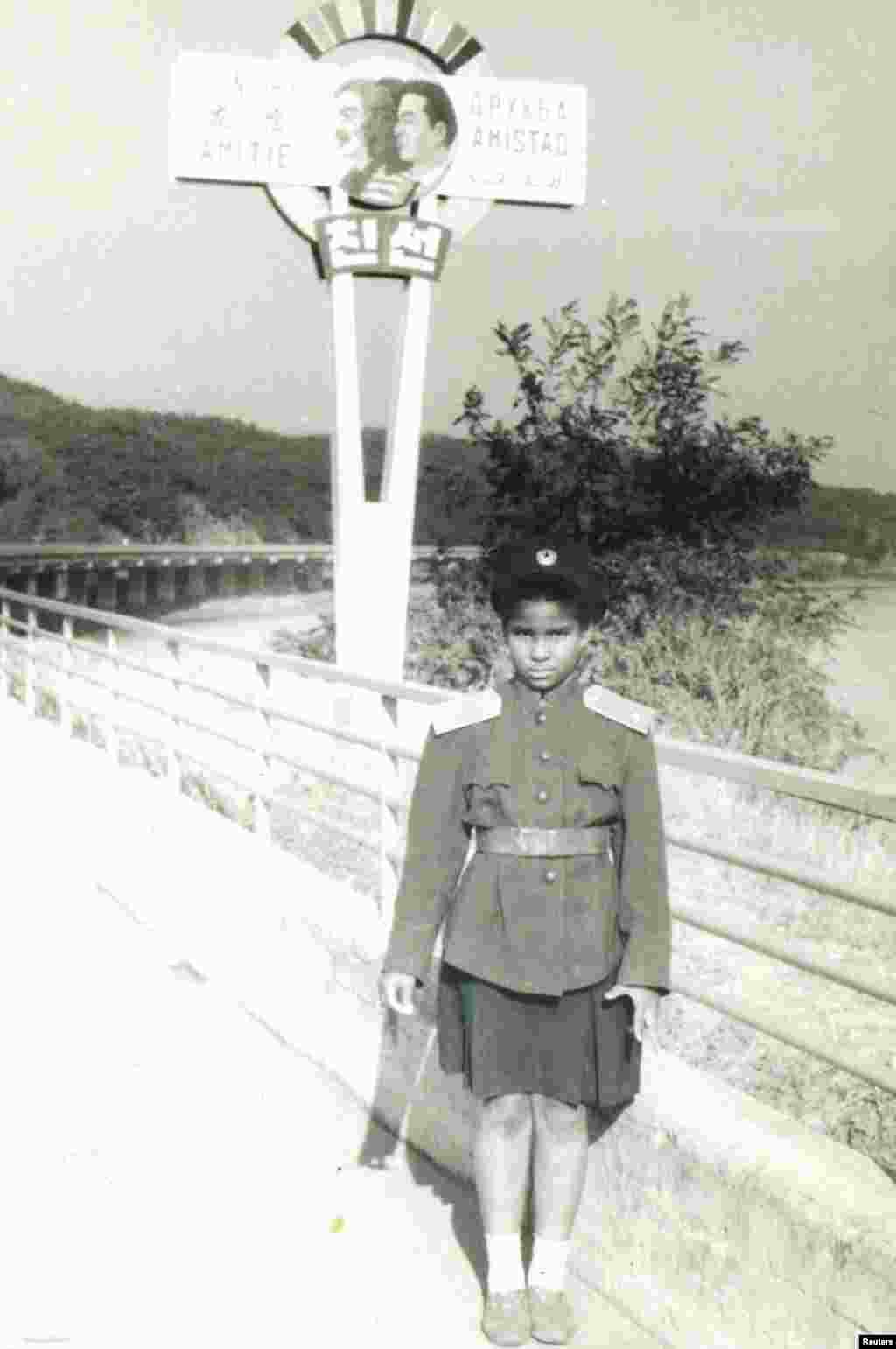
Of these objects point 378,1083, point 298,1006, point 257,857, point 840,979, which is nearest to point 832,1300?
point 840,979

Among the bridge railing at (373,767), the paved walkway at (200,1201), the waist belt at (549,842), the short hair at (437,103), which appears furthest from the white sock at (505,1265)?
the short hair at (437,103)

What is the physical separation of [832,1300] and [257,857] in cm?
312

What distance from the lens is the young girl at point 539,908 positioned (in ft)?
10.4

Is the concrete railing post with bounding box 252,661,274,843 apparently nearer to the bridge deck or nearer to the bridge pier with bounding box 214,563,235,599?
the bridge deck

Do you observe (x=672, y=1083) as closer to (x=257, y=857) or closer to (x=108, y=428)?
(x=257, y=857)

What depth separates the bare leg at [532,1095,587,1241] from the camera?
333 cm

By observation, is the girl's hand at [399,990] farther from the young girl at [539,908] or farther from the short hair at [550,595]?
the short hair at [550,595]

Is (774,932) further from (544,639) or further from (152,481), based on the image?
(152,481)

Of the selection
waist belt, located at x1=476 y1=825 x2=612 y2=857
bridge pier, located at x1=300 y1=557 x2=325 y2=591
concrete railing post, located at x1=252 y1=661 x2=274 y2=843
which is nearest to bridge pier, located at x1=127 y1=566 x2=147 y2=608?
bridge pier, located at x1=300 y1=557 x2=325 y2=591

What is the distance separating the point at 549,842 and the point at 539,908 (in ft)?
0.39

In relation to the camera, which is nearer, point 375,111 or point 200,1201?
point 200,1201

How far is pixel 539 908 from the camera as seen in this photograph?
3.16 meters

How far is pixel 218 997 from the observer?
5.67 metres

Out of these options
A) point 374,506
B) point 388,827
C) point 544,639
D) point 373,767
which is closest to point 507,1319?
point 544,639
